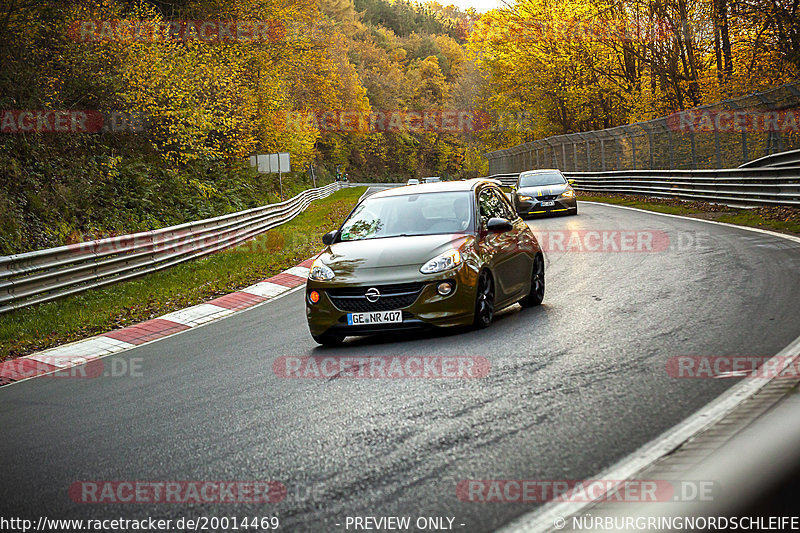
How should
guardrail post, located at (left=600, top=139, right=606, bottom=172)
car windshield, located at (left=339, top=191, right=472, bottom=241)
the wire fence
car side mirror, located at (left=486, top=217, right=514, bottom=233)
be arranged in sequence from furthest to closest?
guardrail post, located at (left=600, top=139, right=606, bottom=172) → the wire fence → car windshield, located at (left=339, top=191, right=472, bottom=241) → car side mirror, located at (left=486, top=217, right=514, bottom=233)

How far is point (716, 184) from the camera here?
22875mm

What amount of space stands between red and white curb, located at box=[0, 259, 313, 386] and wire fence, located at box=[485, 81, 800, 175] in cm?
1258

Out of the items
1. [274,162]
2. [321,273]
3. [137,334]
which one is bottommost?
[137,334]

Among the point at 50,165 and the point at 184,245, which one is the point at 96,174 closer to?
the point at 50,165

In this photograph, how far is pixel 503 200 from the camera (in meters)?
10.3

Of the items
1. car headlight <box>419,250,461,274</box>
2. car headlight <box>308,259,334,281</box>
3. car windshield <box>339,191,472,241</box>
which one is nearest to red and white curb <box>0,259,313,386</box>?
car headlight <box>308,259,334,281</box>

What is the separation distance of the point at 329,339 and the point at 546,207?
17.8m

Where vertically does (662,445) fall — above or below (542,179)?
below

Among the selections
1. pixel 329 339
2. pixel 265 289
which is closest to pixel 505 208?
pixel 329 339

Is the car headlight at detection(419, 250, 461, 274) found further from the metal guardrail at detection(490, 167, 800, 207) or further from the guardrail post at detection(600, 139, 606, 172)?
the guardrail post at detection(600, 139, 606, 172)

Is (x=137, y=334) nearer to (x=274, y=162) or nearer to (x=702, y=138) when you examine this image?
(x=702, y=138)

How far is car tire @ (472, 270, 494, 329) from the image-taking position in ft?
27.4

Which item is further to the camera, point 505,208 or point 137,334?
point 137,334

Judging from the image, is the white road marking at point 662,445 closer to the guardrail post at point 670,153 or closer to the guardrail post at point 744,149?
the guardrail post at point 744,149
